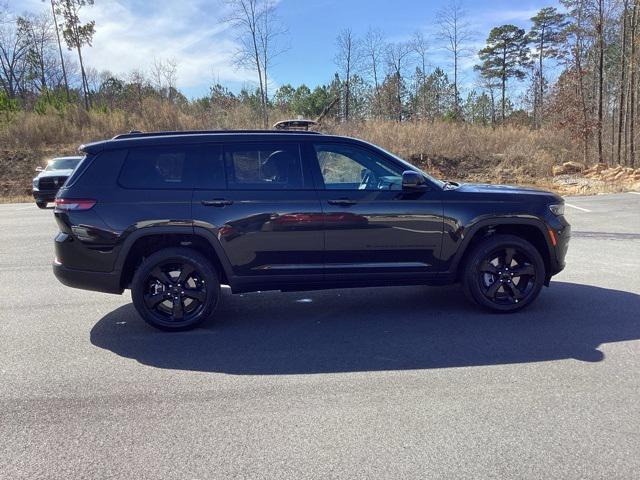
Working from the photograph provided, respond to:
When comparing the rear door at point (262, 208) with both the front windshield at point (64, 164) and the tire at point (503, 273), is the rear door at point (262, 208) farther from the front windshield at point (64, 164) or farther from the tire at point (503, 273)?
the front windshield at point (64, 164)

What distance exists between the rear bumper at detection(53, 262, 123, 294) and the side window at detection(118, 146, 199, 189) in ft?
3.00

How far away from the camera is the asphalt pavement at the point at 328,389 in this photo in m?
2.71

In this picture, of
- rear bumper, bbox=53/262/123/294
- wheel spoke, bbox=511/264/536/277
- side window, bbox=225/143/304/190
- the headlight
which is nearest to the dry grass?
the headlight

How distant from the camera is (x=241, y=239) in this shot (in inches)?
182

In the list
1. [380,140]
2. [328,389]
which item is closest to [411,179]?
[328,389]

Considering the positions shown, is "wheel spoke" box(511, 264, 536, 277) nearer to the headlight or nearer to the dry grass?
the headlight

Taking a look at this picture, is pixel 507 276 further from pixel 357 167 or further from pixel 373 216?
pixel 357 167

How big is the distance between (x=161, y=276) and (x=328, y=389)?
7.08ft

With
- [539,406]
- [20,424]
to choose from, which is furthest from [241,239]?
[539,406]

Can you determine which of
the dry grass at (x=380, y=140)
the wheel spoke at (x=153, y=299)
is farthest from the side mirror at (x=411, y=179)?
the dry grass at (x=380, y=140)

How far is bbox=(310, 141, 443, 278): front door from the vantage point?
4.72 m

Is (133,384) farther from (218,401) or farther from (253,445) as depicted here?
(253,445)

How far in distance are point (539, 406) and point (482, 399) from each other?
372mm

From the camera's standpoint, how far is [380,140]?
87.1 ft
